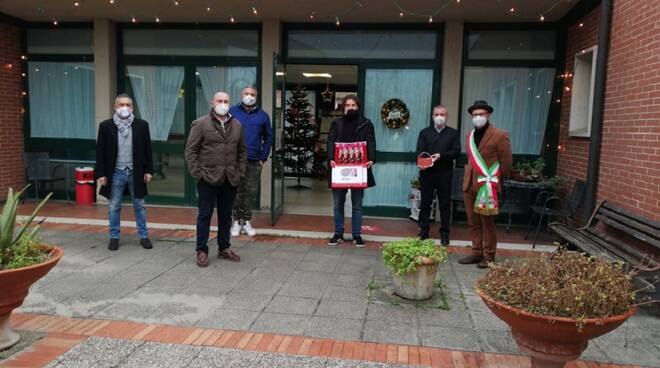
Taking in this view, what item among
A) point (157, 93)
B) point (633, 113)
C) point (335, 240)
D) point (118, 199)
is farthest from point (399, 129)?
point (118, 199)

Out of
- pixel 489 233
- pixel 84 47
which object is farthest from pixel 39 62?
pixel 489 233

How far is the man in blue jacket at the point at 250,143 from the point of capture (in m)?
6.27

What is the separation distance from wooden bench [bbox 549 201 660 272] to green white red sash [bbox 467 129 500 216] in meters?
0.86

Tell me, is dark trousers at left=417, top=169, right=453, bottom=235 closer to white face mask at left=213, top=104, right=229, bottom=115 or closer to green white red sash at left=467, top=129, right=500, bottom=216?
green white red sash at left=467, top=129, right=500, bottom=216

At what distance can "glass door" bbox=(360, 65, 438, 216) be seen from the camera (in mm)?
7961

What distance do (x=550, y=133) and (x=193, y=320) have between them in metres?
6.04

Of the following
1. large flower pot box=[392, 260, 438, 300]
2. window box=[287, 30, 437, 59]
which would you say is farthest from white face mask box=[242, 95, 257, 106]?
large flower pot box=[392, 260, 438, 300]

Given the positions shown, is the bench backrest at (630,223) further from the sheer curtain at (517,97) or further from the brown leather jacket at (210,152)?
the brown leather jacket at (210,152)

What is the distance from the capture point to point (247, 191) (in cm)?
643

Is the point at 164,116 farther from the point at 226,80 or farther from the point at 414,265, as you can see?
the point at 414,265

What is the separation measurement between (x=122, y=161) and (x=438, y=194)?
12.2ft

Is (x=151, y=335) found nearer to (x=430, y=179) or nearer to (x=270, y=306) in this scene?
(x=270, y=306)

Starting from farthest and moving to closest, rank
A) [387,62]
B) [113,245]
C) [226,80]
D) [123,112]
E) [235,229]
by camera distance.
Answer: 1. [226,80]
2. [387,62]
3. [235,229]
4. [113,245]
5. [123,112]

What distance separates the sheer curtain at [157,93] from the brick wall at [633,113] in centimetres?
633
